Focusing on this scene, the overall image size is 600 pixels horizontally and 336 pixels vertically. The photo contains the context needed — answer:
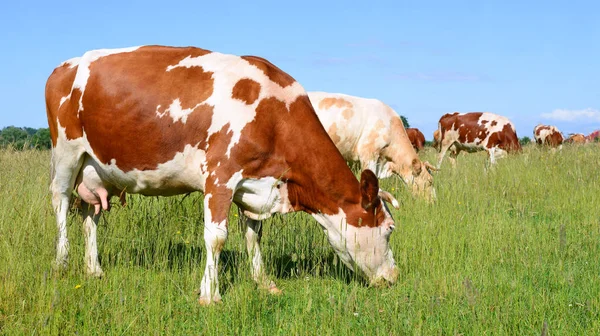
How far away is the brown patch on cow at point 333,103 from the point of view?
492 inches

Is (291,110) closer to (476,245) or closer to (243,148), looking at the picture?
(243,148)

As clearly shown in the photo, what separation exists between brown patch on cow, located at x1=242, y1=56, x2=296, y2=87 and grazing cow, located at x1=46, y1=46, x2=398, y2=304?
0.04 feet

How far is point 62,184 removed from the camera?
6520mm

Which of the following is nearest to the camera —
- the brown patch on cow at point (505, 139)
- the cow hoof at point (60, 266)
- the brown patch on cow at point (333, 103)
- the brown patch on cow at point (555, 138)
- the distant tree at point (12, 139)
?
the cow hoof at point (60, 266)

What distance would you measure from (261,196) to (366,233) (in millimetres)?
1028

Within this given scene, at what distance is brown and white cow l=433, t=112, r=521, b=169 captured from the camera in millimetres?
21125

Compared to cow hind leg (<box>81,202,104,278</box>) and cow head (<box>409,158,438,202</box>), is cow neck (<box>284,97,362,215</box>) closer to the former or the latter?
cow hind leg (<box>81,202,104,278</box>)

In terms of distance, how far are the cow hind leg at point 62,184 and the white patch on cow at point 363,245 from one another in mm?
2637

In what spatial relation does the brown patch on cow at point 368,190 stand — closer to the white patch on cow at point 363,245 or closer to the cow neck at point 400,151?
the white patch on cow at point 363,245

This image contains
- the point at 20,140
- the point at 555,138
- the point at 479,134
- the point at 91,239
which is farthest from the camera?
the point at 555,138

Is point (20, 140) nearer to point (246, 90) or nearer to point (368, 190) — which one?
point (246, 90)

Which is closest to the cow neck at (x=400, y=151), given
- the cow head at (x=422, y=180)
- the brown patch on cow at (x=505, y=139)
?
the cow head at (x=422, y=180)

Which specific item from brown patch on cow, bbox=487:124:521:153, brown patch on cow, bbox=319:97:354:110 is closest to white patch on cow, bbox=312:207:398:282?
brown patch on cow, bbox=319:97:354:110

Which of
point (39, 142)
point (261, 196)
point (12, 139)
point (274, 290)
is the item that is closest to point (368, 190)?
point (261, 196)
